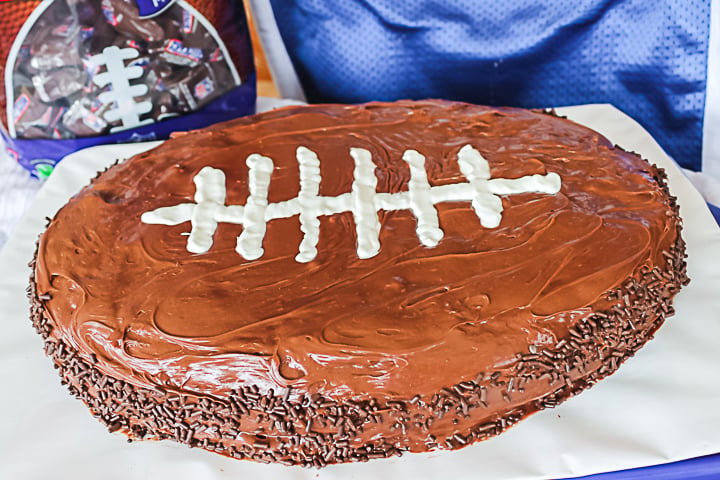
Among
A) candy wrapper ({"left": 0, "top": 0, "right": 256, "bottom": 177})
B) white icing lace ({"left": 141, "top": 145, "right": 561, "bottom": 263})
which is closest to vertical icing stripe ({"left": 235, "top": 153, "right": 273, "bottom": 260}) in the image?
white icing lace ({"left": 141, "top": 145, "right": 561, "bottom": 263})

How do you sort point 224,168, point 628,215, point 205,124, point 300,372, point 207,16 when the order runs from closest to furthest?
point 300,372, point 628,215, point 224,168, point 207,16, point 205,124

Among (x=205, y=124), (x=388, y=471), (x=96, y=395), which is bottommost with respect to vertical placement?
(x=388, y=471)

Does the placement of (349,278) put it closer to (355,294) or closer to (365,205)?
Answer: (355,294)

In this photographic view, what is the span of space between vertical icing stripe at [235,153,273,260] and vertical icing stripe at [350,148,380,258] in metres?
0.15

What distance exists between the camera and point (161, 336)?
0.96 m

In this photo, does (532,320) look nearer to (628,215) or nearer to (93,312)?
(628,215)

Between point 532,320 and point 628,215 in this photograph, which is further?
point 628,215

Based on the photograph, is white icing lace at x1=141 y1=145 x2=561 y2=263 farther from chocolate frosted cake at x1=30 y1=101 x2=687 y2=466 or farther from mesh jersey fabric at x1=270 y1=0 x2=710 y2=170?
mesh jersey fabric at x1=270 y1=0 x2=710 y2=170

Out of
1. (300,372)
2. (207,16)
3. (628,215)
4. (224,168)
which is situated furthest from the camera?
(207,16)

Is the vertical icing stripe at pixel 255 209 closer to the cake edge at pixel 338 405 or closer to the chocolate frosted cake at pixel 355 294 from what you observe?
the chocolate frosted cake at pixel 355 294

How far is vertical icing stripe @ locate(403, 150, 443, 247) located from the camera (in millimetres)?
1055

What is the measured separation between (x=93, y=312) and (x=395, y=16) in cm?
105

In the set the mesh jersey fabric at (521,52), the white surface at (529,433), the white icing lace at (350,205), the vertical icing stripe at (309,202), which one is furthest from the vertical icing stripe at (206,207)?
the mesh jersey fabric at (521,52)

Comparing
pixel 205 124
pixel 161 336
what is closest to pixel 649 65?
pixel 205 124
